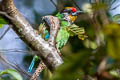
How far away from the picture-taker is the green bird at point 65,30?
67.8 inches

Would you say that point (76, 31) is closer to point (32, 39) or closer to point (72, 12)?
point (32, 39)

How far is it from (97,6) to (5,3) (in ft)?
3.04

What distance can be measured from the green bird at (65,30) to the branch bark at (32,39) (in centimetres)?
35

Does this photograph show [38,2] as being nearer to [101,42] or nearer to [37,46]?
[37,46]

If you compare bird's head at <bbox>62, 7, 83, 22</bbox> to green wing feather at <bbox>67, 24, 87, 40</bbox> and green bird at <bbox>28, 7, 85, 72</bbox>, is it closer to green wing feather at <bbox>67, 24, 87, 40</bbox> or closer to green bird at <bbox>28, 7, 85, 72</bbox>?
green bird at <bbox>28, 7, 85, 72</bbox>

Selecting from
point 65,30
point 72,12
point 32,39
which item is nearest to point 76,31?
point 32,39

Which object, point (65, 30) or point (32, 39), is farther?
point (65, 30)

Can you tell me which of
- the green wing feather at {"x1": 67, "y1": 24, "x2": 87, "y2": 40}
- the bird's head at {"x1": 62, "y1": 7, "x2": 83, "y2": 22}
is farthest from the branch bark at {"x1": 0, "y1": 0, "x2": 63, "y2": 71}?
the bird's head at {"x1": 62, "y1": 7, "x2": 83, "y2": 22}

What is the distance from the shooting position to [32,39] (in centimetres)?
135

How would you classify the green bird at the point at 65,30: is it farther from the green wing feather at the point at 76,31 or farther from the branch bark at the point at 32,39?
the branch bark at the point at 32,39

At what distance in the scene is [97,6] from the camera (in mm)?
554

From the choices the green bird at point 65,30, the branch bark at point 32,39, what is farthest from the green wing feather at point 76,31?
the branch bark at point 32,39

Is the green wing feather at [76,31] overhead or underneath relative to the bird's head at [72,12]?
overhead

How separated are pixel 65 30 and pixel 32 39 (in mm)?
1020
